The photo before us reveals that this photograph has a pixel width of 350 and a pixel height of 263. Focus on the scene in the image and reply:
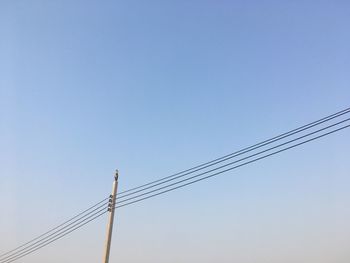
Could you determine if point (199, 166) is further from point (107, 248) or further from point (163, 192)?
point (107, 248)

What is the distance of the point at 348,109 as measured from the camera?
16.8 m

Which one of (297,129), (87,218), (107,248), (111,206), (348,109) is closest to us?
(348,109)

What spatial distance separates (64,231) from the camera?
28281 mm

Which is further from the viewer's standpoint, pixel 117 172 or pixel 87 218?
pixel 87 218

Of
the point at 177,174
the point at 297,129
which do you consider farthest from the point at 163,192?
the point at 297,129

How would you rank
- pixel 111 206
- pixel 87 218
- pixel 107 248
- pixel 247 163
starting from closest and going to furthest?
pixel 247 163 < pixel 107 248 < pixel 111 206 < pixel 87 218

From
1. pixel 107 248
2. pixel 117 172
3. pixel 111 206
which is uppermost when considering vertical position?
pixel 117 172

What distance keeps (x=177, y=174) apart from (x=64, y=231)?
1076 cm

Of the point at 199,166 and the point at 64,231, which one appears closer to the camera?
the point at 199,166

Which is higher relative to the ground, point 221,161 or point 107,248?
point 221,161

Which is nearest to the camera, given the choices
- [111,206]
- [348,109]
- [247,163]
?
[348,109]

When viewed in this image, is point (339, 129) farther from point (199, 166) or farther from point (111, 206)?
point (111, 206)

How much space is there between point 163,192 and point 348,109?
36.9 feet

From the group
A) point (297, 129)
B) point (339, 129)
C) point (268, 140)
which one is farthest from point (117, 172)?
point (339, 129)
